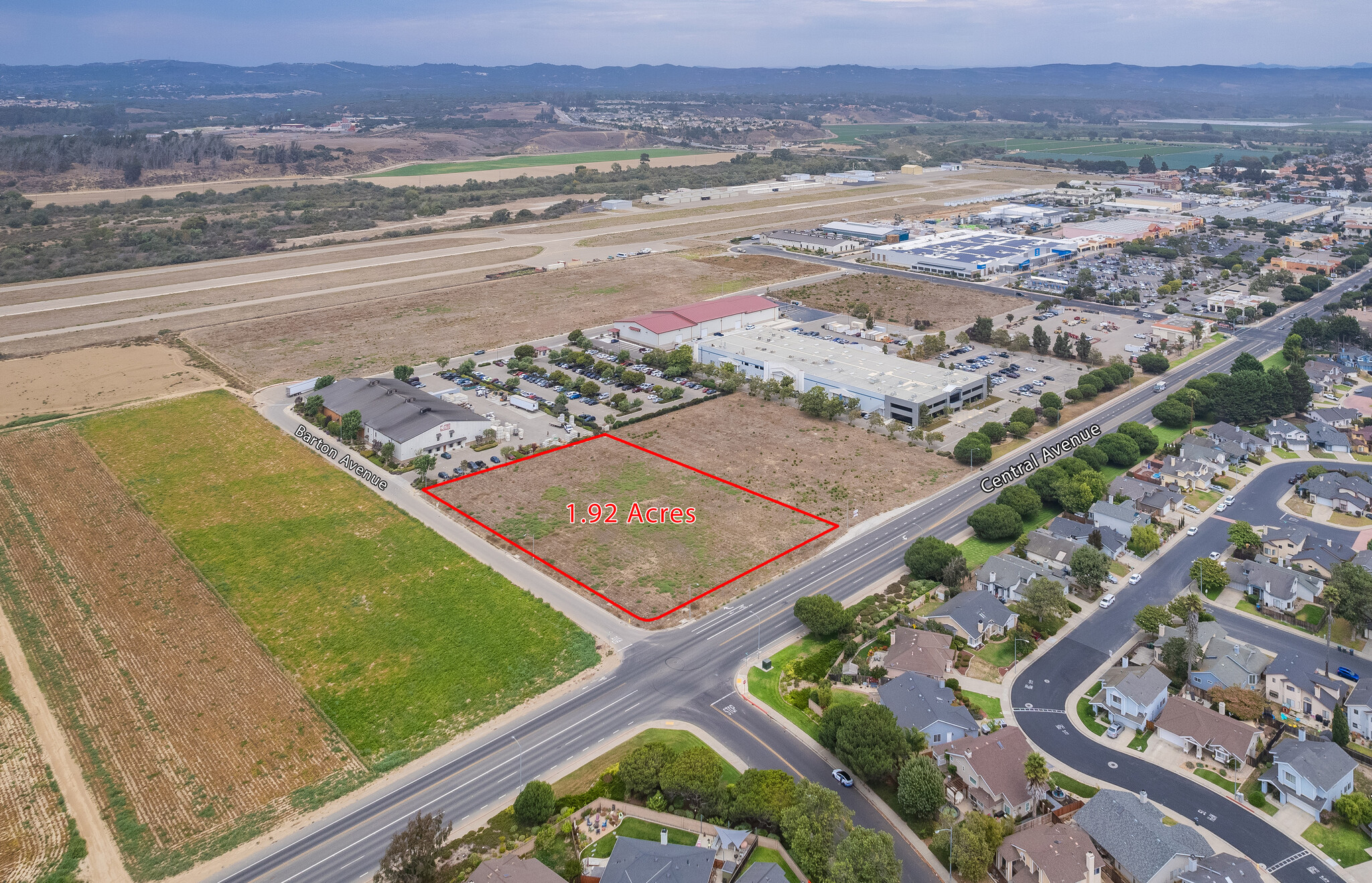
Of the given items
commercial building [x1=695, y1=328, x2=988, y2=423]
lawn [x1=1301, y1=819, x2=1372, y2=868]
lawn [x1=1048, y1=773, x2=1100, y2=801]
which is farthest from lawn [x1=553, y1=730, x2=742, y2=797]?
commercial building [x1=695, y1=328, x2=988, y2=423]

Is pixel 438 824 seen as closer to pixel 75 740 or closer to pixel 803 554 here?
pixel 75 740

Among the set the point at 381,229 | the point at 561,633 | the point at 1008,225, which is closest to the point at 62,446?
the point at 561,633

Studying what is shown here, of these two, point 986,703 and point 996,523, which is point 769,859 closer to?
point 986,703

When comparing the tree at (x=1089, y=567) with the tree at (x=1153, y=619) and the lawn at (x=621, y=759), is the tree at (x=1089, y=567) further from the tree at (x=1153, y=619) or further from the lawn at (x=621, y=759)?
the lawn at (x=621, y=759)

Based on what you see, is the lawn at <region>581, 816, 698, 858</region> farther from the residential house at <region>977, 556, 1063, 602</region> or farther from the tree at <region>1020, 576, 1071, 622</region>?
the residential house at <region>977, 556, 1063, 602</region>

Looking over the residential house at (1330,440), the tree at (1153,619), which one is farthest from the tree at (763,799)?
the residential house at (1330,440)
